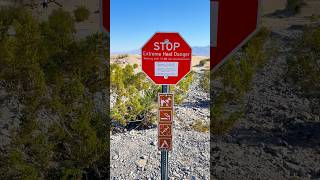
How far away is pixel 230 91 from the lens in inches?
233

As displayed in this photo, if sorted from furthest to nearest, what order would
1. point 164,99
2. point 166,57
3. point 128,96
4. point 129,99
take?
point 129,99 < point 128,96 < point 164,99 < point 166,57

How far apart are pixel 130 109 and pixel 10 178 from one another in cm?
280

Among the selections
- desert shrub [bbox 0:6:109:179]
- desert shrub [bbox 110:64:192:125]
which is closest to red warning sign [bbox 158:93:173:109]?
desert shrub [bbox 0:6:109:179]

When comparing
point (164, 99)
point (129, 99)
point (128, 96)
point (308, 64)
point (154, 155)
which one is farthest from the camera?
point (129, 99)

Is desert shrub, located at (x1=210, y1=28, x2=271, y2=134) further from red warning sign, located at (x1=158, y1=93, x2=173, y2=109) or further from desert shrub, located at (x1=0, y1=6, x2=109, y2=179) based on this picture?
red warning sign, located at (x1=158, y1=93, x2=173, y2=109)

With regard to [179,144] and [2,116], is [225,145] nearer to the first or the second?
[179,144]

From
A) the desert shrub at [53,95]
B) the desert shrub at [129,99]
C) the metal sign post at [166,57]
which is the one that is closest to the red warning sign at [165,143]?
the metal sign post at [166,57]

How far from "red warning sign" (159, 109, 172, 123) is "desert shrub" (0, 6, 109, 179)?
1.09 m

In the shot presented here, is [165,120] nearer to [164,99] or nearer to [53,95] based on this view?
[164,99]

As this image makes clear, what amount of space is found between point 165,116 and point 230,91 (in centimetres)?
270

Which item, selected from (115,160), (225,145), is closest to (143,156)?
(115,160)

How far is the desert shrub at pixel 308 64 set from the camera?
19.5 ft

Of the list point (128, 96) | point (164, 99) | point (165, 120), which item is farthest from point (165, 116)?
point (128, 96)

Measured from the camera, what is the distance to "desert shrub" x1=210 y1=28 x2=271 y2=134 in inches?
219
